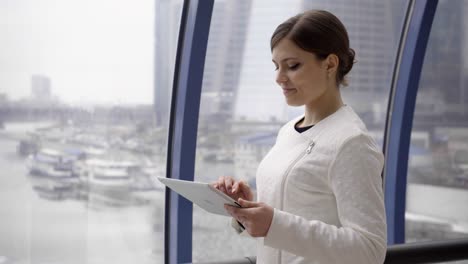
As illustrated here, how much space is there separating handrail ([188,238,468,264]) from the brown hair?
1.97 metres

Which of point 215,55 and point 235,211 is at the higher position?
point 215,55

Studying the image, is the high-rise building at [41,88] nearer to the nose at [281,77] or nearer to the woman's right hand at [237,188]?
the woman's right hand at [237,188]

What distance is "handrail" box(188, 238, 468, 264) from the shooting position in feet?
10.7

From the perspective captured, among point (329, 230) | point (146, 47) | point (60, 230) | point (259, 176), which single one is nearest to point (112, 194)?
point (60, 230)

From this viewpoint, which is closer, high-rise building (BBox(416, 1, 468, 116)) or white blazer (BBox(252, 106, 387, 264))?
white blazer (BBox(252, 106, 387, 264))

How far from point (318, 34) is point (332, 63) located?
4.1 inches

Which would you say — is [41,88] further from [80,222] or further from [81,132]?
[80,222]

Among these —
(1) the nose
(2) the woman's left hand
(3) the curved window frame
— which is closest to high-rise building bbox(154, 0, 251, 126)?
(3) the curved window frame

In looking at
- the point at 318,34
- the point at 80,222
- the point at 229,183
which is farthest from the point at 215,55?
the point at 318,34

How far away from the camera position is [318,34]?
1.60 m

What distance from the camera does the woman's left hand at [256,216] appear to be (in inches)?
56.9

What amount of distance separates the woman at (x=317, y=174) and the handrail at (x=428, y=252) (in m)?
1.82

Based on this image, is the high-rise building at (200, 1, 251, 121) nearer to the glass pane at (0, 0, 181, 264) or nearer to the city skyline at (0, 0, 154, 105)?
the glass pane at (0, 0, 181, 264)

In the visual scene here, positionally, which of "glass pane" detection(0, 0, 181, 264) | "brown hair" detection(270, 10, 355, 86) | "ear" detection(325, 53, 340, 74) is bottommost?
"glass pane" detection(0, 0, 181, 264)
